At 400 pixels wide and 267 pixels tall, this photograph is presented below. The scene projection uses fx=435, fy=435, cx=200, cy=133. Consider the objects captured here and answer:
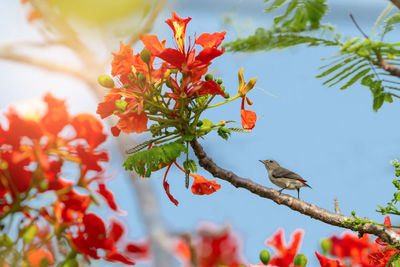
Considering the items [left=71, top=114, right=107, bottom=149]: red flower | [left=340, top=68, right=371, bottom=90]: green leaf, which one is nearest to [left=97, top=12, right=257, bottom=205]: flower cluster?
[left=71, top=114, right=107, bottom=149]: red flower

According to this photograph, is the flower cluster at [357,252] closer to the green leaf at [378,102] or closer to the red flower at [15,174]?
the green leaf at [378,102]

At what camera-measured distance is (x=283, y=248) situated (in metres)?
1.08

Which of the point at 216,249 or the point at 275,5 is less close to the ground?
the point at 275,5

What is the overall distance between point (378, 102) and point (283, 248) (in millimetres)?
460

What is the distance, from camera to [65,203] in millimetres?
1074

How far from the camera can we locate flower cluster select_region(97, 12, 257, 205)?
0.82 m

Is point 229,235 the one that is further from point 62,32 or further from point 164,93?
point 62,32

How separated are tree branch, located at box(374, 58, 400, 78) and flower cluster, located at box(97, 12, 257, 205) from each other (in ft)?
1.45

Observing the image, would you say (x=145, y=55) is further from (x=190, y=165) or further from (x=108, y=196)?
(x=108, y=196)

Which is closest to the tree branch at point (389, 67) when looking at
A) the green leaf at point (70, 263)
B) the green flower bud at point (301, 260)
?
the green flower bud at point (301, 260)

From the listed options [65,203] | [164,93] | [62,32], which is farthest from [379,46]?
[62,32]

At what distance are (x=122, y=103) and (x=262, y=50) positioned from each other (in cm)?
62

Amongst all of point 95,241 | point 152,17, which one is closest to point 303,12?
point 95,241

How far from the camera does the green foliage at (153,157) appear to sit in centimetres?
80
